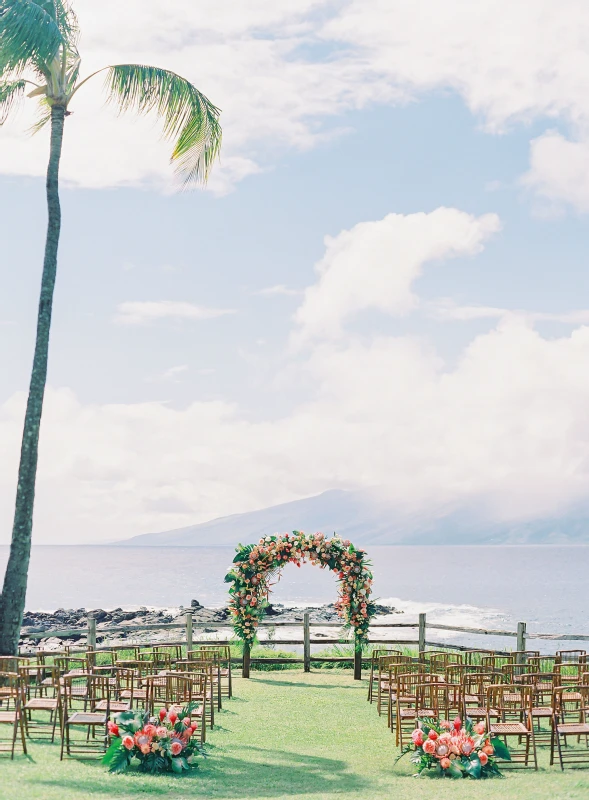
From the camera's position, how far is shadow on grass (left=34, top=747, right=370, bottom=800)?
28.6 feet

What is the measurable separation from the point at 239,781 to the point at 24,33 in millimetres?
12689

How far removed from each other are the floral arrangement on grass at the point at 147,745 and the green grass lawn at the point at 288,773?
178 mm

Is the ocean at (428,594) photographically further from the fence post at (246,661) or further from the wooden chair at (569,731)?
the wooden chair at (569,731)

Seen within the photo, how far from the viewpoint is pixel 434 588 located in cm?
10656

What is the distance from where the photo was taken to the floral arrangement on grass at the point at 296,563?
19719mm

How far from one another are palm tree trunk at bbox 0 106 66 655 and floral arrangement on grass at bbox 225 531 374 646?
17.1ft

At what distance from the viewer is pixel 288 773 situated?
10172 mm

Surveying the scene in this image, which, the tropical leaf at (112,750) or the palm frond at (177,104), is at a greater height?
the palm frond at (177,104)

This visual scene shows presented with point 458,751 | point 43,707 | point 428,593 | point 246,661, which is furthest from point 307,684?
point 428,593

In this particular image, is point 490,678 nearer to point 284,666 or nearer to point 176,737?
point 176,737

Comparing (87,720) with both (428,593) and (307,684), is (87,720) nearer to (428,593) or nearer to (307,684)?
(307,684)

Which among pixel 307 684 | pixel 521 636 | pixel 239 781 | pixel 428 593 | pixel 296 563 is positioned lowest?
pixel 428 593

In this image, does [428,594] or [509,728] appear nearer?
[509,728]

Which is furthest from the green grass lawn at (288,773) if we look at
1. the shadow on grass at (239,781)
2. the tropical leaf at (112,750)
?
the tropical leaf at (112,750)
